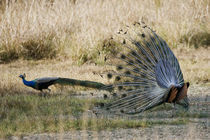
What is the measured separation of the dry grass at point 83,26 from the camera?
476 inches

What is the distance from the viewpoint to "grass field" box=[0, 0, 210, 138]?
213 inches

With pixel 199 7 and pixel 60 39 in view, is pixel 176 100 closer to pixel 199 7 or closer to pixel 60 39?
pixel 60 39

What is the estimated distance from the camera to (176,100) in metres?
5.85

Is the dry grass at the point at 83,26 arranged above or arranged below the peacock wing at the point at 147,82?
above

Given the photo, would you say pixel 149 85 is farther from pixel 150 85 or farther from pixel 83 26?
pixel 83 26

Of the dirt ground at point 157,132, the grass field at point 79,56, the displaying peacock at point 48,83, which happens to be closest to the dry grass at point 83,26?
the grass field at point 79,56

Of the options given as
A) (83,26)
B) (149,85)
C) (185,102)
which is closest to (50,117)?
(149,85)

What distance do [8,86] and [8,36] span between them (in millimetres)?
4610

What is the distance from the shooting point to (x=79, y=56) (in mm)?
11633

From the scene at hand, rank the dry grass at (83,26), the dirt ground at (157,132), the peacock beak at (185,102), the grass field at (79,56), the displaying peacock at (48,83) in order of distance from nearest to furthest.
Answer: the dirt ground at (157,132) < the grass field at (79,56) < the peacock beak at (185,102) < the displaying peacock at (48,83) < the dry grass at (83,26)

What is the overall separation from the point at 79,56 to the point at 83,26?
1.89 meters

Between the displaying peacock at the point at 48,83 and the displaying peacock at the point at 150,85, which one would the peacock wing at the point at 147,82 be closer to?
the displaying peacock at the point at 150,85

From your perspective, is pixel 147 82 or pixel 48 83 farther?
pixel 48 83

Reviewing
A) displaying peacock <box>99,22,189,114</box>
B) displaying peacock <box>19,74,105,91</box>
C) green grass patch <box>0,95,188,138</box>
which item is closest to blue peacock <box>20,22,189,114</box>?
displaying peacock <box>99,22,189,114</box>
